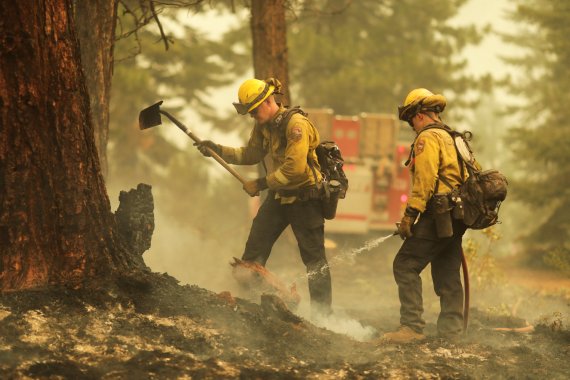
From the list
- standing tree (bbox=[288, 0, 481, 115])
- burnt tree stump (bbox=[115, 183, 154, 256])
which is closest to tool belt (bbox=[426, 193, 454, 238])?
burnt tree stump (bbox=[115, 183, 154, 256])

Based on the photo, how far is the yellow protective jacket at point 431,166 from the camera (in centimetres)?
570

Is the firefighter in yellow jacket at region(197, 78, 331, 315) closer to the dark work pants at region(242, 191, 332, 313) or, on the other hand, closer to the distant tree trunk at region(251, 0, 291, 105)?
the dark work pants at region(242, 191, 332, 313)

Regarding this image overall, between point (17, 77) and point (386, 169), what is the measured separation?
33.0 ft

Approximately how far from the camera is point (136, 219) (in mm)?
5754

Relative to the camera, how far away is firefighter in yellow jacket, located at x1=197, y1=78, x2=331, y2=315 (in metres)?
6.34

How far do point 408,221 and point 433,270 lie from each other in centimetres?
82

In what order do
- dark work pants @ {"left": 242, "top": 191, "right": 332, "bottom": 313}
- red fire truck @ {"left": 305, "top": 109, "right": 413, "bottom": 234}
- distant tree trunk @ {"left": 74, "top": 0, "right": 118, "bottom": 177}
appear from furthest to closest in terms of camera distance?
red fire truck @ {"left": 305, "top": 109, "right": 413, "bottom": 234}, distant tree trunk @ {"left": 74, "top": 0, "right": 118, "bottom": 177}, dark work pants @ {"left": 242, "top": 191, "right": 332, "bottom": 313}

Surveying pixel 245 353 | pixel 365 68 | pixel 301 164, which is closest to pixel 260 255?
pixel 301 164

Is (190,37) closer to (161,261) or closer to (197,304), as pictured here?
(161,261)

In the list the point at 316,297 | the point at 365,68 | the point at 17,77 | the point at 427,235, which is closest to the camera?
the point at 17,77

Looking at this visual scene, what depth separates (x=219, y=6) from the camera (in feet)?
56.8

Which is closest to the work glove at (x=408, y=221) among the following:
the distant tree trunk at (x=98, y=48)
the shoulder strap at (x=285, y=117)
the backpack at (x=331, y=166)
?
the backpack at (x=331, y=166)

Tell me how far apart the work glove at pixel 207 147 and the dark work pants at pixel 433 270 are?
2.07 metres

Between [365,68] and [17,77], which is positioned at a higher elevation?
[365,68]
